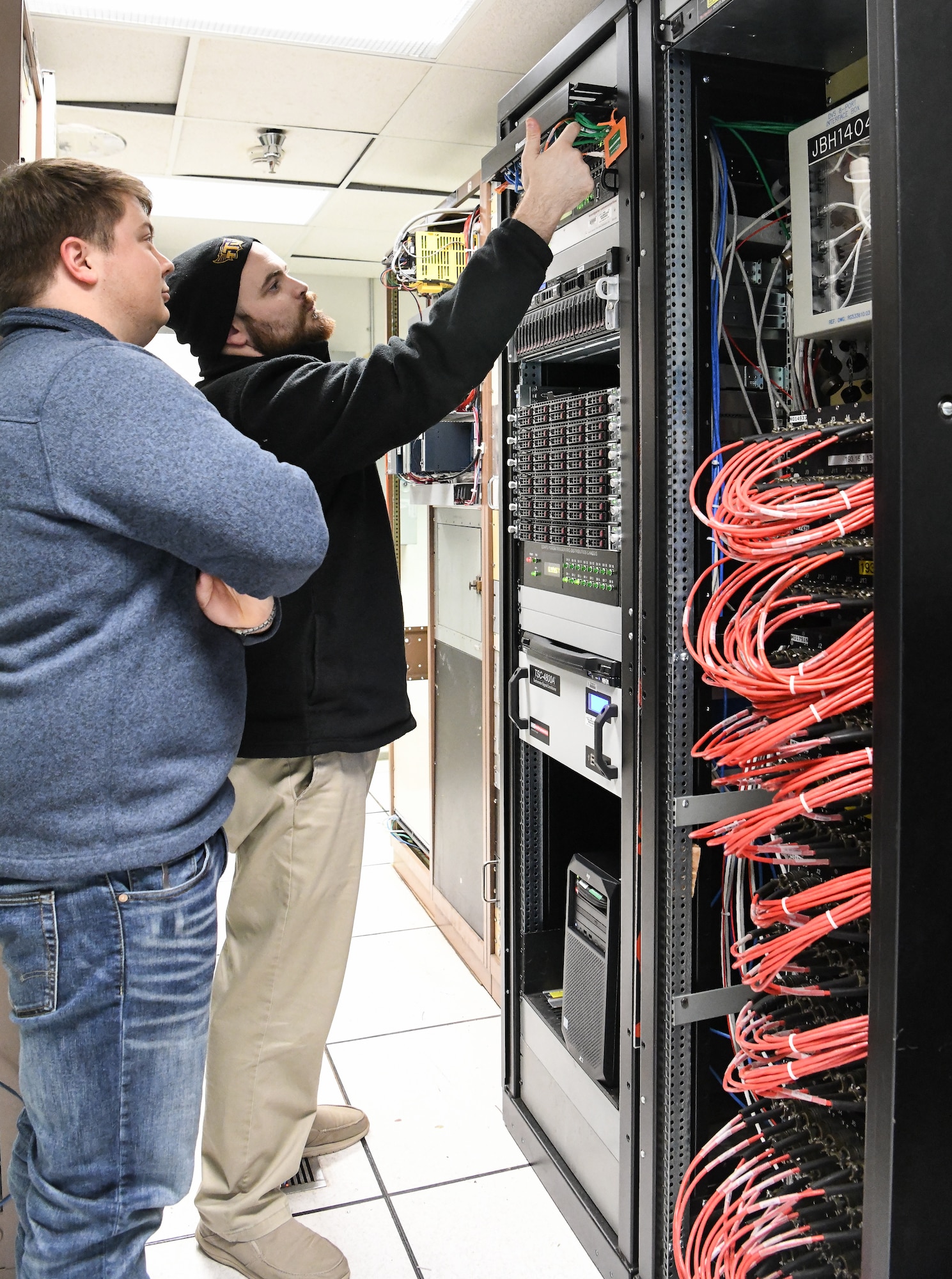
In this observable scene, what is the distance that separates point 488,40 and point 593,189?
171cm

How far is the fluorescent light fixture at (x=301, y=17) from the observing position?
9.17 ft

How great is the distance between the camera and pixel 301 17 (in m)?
2.87

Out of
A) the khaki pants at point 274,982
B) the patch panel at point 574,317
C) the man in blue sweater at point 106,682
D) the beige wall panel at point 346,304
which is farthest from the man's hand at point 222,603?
the beige wall panel at point 346,304

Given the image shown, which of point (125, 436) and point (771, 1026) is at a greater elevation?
point (125, 436)

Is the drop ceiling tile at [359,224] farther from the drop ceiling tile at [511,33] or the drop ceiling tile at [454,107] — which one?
the drop ceiling tile at [511,33]

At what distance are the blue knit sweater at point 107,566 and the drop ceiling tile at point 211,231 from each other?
439 centimetres

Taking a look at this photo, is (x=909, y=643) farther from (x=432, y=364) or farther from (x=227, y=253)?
(x=227, y=253)

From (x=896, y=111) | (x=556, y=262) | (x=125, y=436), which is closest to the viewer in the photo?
(x=896, y=111)

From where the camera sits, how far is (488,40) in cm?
304

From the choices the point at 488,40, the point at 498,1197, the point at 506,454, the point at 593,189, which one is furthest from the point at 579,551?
the point at 488,40

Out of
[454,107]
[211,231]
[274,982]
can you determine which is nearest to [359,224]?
[211,231]

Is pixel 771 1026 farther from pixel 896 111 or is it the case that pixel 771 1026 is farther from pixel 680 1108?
pixel 896 111

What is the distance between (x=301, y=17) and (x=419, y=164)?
1.44 meters

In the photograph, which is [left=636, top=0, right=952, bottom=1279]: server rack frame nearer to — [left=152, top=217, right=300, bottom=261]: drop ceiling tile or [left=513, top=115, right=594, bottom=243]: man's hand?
[left=513, top=115, right=594, bottom=243]: man's hand
